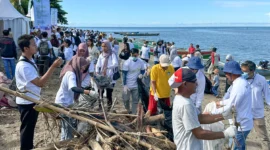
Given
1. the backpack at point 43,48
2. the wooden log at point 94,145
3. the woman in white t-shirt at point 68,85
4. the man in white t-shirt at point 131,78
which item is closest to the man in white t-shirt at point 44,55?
the backpack at point 43,48

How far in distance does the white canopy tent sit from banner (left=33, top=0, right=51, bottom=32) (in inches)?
68.4

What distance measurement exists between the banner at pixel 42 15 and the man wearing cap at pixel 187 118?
12.5 metres

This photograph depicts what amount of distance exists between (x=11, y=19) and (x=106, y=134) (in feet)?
43.1

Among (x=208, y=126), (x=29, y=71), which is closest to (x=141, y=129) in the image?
(x=208, y=126)

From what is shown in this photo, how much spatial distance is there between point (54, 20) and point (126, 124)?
2222 cm

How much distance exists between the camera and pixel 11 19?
48.9 ft

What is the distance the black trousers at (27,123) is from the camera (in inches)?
166

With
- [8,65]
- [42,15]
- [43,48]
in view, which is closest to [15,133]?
[8,65]

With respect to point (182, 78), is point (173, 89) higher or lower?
lower

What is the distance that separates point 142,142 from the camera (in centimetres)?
346

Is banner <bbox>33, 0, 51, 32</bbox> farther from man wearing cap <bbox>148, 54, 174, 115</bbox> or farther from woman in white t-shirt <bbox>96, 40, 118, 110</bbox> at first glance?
man wearing cap <bbox>148, 54, 174, 115</bbox>

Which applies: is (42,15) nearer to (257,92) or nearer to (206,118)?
(257,92)

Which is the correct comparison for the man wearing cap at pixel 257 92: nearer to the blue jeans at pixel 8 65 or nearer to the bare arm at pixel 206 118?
the bare arm at pixel 206 118

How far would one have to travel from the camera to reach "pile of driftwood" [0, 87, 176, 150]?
352cm
